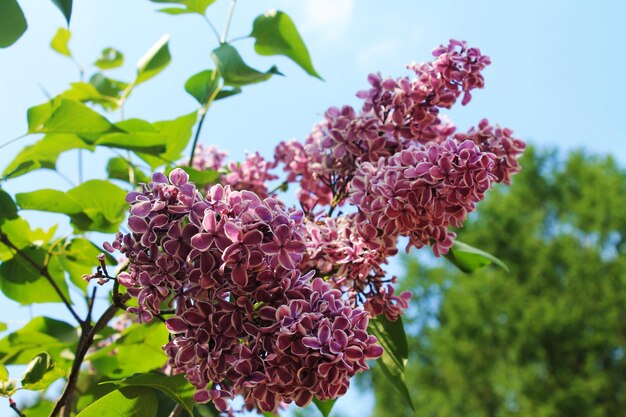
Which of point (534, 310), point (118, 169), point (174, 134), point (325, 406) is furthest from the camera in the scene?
point (534, 310)

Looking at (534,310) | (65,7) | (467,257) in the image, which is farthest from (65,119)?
(534,310)

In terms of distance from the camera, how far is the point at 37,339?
105 centimetres

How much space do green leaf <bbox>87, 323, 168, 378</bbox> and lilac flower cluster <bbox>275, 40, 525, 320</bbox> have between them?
1.01 feet

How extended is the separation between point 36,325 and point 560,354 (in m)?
13.4

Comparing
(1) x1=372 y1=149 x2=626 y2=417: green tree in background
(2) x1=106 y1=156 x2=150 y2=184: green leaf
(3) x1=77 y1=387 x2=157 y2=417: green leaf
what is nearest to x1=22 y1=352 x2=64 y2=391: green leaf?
(3) x1=77 y1=387 x2=157 y2=417: green leaf

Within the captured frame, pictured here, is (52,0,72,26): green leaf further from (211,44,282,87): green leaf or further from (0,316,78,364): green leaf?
(0,316,78,364): green leaf

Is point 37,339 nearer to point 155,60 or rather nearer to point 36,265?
point 36,265

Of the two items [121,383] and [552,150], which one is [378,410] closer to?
[552,150]

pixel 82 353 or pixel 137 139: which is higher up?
pixel 137 139

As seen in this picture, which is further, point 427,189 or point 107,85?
point 107,85

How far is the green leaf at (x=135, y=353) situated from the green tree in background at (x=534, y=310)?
11810 millimetres

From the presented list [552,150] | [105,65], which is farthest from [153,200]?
[552,150]

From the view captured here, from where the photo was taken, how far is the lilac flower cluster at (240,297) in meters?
0.61

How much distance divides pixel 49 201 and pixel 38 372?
322mm
